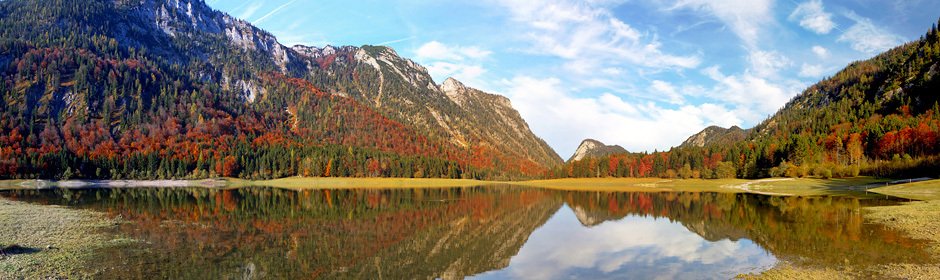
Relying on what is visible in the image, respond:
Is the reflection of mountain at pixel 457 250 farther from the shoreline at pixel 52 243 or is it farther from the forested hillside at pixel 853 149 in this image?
the forested hillside at pixel 853 149

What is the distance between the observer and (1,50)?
186 m

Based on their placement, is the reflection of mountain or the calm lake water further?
the reflection of mountain

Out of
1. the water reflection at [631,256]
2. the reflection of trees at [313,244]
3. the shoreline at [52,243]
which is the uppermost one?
the shoreline at [52,243]

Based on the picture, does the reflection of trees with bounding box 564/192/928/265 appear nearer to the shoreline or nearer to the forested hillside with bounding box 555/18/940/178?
the shoreline

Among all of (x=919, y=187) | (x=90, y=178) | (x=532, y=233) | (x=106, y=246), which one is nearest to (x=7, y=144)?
(x=90, y=178)

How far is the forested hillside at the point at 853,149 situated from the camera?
100 meters

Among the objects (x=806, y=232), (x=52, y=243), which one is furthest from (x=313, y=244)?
(x=806, y=232)

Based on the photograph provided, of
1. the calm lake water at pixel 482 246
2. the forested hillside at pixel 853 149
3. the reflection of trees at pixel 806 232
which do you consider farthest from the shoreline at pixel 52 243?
the forested hillside at pixel 853 149

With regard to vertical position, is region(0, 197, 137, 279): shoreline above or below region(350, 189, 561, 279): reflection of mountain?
above

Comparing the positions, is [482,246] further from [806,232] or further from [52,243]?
[52,243]

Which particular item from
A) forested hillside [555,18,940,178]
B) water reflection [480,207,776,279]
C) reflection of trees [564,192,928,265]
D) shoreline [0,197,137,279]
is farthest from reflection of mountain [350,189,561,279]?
forested hillside [555,18,940,178]

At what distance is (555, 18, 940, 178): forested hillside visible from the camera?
3939 inches

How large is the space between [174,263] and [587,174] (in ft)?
577

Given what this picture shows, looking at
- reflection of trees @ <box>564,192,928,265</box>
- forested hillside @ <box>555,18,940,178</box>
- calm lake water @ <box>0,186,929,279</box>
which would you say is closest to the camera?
calm lake water @ <box>0,186,929,279</box>
